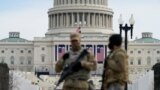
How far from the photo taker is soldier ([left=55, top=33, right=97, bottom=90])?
46.8ft

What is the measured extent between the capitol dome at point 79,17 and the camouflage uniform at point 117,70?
13472 centimetres

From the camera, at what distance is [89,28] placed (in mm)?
150375

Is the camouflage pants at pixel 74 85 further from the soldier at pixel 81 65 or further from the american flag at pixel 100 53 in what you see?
the american flag at pixel 100 53

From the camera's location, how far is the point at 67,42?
148 m

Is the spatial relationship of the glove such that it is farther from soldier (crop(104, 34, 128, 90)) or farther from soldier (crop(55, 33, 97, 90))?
soldier (crop(104, 34, 128, 90))

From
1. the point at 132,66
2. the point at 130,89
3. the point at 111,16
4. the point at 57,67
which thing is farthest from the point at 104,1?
the point at 57,67

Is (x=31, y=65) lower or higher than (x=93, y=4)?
lower

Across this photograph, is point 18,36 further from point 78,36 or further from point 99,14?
point 78,36

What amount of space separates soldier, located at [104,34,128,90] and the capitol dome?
135 m

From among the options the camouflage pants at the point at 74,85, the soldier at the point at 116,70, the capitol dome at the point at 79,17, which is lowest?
the camouflage pants at the point at 74,85

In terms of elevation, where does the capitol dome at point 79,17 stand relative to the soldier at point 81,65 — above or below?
above

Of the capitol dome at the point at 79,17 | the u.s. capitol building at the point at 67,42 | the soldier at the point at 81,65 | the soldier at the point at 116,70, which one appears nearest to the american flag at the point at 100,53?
the u.s. capitol building at the point at 67,42

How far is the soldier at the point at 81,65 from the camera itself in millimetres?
14273

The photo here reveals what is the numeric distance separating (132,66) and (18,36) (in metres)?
31.7
